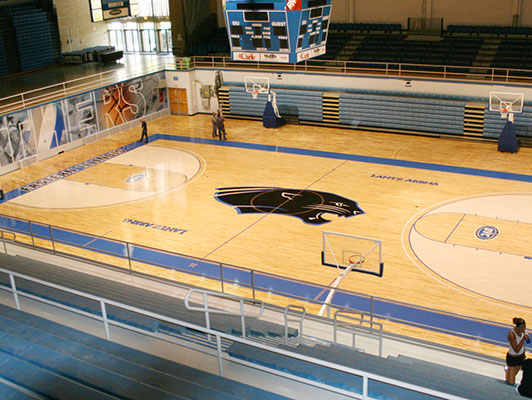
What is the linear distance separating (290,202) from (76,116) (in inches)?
441

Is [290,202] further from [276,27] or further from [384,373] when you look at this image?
[384,373]

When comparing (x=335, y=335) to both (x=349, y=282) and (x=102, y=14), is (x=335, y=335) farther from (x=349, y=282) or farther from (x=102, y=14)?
(x=102, y=14)

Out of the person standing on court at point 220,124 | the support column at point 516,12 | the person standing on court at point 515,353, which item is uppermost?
the support column at point 516,12

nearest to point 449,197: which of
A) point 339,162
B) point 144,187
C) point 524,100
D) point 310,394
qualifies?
point 339,162

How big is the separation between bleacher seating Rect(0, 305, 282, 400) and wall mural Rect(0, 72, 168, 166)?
15.8m

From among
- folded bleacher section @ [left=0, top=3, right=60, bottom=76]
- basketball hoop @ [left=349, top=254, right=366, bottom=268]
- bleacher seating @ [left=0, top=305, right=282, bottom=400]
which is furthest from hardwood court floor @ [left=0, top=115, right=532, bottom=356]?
folded bleacher section @ [left=0, top=3, right=60, bottom=76]

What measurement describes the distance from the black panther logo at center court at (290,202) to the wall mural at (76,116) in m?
8.20

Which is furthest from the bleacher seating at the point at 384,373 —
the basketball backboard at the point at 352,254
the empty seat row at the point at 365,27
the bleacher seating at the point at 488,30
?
the empty seat row at the point at 365,27

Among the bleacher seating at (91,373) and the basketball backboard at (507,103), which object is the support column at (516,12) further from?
the bleacher seating at (91,373)

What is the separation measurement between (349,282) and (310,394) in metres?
7.28

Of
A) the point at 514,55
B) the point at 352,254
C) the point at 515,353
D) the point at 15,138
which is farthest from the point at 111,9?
the point at 515,353

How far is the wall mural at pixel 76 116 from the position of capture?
2261cm

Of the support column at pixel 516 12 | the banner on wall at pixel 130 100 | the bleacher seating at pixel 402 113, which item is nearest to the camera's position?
the bleacher seating at pixel 402 113

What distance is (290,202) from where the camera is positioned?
18.8m
